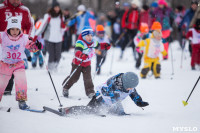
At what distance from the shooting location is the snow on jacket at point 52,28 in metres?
8.51

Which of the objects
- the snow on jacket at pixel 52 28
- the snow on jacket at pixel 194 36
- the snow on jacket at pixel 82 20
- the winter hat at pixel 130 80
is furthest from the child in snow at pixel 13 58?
the snow on jacket at pixel 82 20

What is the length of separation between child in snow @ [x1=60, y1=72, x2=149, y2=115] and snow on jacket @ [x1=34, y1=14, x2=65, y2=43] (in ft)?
14.2

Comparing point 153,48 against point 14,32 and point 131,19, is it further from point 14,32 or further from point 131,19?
point 14,32

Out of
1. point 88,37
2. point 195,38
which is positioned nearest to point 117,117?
point 88,37

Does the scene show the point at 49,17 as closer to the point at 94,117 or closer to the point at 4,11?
the point at 4,11

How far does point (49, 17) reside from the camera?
8.48 meters

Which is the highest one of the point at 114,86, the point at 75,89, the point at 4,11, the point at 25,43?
the point at 4,11

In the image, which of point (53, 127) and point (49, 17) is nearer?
point (53, 127)

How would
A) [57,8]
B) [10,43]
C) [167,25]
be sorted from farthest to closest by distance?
1. [167,25]
2. [57,8]
3. [10,43]

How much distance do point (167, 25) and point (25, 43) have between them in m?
7.65

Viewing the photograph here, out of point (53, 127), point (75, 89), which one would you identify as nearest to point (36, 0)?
point (75, 89)

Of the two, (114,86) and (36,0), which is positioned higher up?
(36,0)

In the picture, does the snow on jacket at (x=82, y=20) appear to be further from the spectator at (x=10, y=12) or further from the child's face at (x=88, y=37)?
the child's face at (x=88, y=37)

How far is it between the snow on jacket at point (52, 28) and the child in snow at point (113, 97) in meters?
4.33
